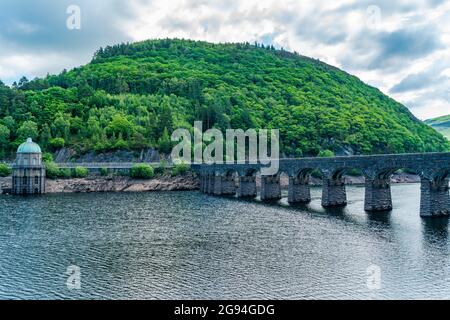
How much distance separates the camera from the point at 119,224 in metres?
71.1

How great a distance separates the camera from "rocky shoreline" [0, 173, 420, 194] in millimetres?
137125

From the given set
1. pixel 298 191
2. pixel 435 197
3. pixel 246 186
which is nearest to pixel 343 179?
pixel 298 191

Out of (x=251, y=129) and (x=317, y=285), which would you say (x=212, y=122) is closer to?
(x=251, y=129)

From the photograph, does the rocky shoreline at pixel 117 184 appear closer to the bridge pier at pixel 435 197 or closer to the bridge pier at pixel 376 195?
the bridge pier at pixel 376 195

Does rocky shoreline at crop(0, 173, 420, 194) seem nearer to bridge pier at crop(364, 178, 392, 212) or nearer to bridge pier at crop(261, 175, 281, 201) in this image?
bridge pier at crop(261, 175, 281, 201)

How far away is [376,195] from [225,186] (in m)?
53.1

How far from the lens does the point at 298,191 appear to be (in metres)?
98.8

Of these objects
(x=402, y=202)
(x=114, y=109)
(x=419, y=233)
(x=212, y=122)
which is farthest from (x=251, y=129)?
(x=419, y=233)

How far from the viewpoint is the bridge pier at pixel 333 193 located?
293ft

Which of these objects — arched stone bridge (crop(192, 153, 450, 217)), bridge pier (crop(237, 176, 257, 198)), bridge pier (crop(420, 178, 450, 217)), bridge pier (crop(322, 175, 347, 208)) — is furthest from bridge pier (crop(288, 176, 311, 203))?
bridge pier (crop(420, 178, 450, 217))

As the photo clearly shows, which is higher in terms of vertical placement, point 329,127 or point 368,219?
point 329,127

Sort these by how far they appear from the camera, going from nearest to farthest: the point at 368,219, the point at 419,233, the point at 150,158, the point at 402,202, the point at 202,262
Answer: the point at 202,262 < the point at 419,233 < the point at 368,219 < the point at 402,202 < the point at 150,158

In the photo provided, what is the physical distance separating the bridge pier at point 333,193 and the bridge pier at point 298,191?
29.5 feet

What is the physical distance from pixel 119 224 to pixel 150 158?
302 feet
